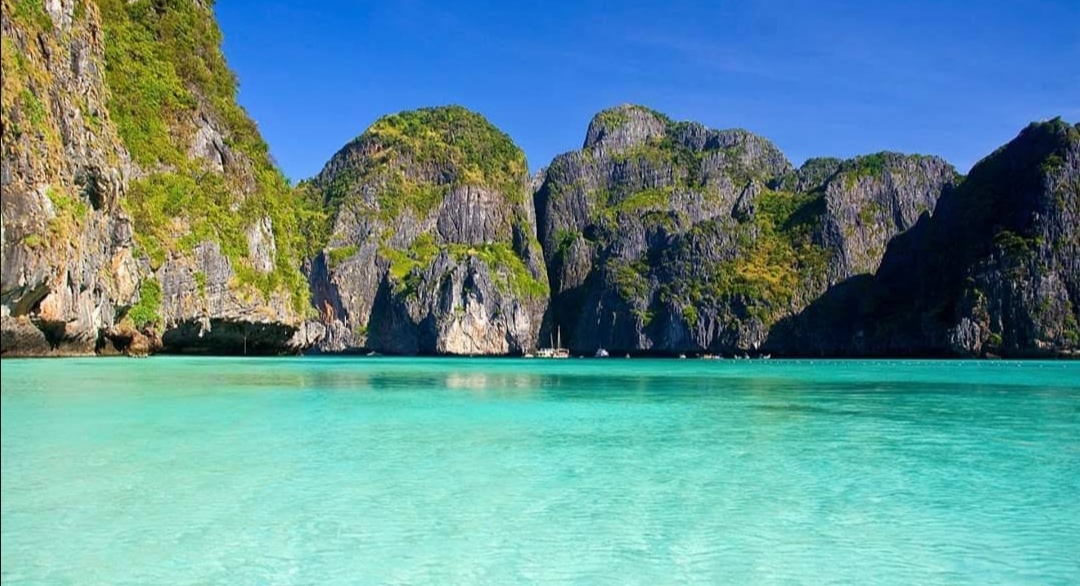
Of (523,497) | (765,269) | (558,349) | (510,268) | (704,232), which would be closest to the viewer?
(523,497)

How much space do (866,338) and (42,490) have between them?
111733 millimetres

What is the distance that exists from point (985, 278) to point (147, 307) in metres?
85.5

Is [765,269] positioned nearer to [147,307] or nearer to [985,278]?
[985,278]

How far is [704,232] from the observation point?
12669 cm

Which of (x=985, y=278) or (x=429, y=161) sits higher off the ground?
(x=429, y=161)

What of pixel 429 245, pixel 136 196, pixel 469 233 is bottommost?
pixel 136 196

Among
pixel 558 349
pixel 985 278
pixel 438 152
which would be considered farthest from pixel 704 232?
pixel 438 152

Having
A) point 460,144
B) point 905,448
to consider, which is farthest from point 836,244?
point 905,448

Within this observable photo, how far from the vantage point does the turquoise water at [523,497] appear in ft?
22.2

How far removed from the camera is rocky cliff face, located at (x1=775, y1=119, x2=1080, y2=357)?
90.1 metres

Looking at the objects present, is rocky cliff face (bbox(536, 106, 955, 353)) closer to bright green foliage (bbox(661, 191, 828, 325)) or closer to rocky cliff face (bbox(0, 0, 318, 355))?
bright green foliage (bbox(661, 191, 828, 325))

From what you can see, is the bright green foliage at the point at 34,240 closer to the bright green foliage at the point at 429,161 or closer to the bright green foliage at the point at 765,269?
the bright green foliage at the point at 765,269

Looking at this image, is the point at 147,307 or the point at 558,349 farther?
the point at 558,349

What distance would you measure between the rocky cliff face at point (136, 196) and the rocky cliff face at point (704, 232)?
6452 cm
